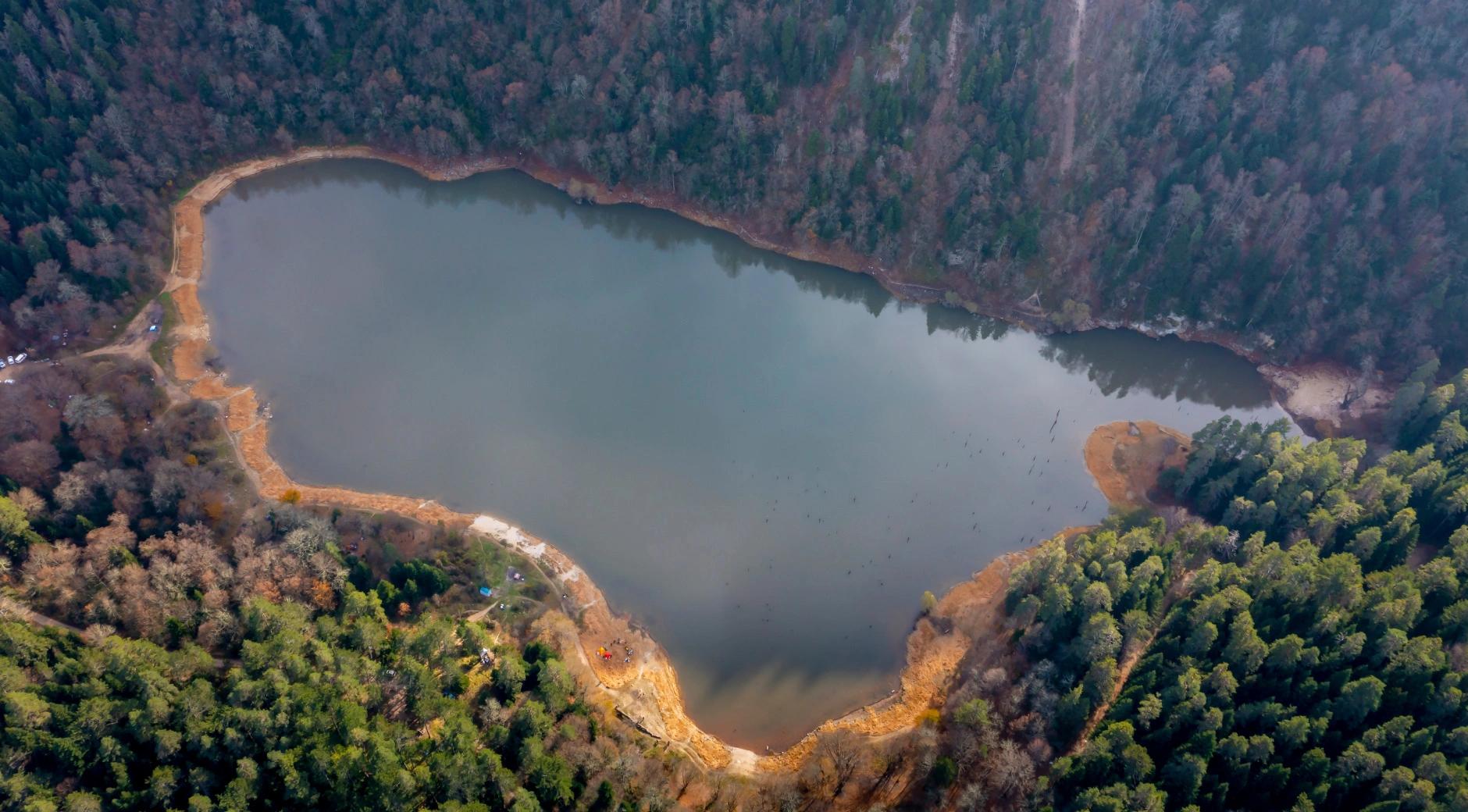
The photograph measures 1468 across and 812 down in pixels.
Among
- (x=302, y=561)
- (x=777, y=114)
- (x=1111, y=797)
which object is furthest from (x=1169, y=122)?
(x=302, y=561)

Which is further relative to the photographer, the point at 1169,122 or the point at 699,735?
the point at 1169,122

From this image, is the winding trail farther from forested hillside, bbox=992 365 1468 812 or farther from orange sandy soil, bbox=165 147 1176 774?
forested hillside, bbox=992 365 1468 812

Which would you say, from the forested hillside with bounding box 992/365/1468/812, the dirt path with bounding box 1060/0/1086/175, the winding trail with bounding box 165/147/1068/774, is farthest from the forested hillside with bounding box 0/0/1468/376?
the forested hillside with bounding box 992/365/1468/812

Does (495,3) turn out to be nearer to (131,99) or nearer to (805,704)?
(131,99)

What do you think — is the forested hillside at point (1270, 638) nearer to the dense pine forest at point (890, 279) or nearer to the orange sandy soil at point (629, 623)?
the dense pine forest at point (890, 279)

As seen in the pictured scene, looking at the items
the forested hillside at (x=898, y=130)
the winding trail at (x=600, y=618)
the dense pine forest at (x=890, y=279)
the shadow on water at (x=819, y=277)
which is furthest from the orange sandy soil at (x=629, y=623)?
the forested hillside at (x=898, y=130)

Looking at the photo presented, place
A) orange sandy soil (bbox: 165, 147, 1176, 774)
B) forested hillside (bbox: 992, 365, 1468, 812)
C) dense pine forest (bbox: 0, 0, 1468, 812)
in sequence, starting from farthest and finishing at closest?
orange sandy soil (bbox: 165, 147, 1176, 774) → dense pine forest (bbox: 0, 0, 1468, 812) → forested hillside (bbox: 992, 365, 1468, 812)
